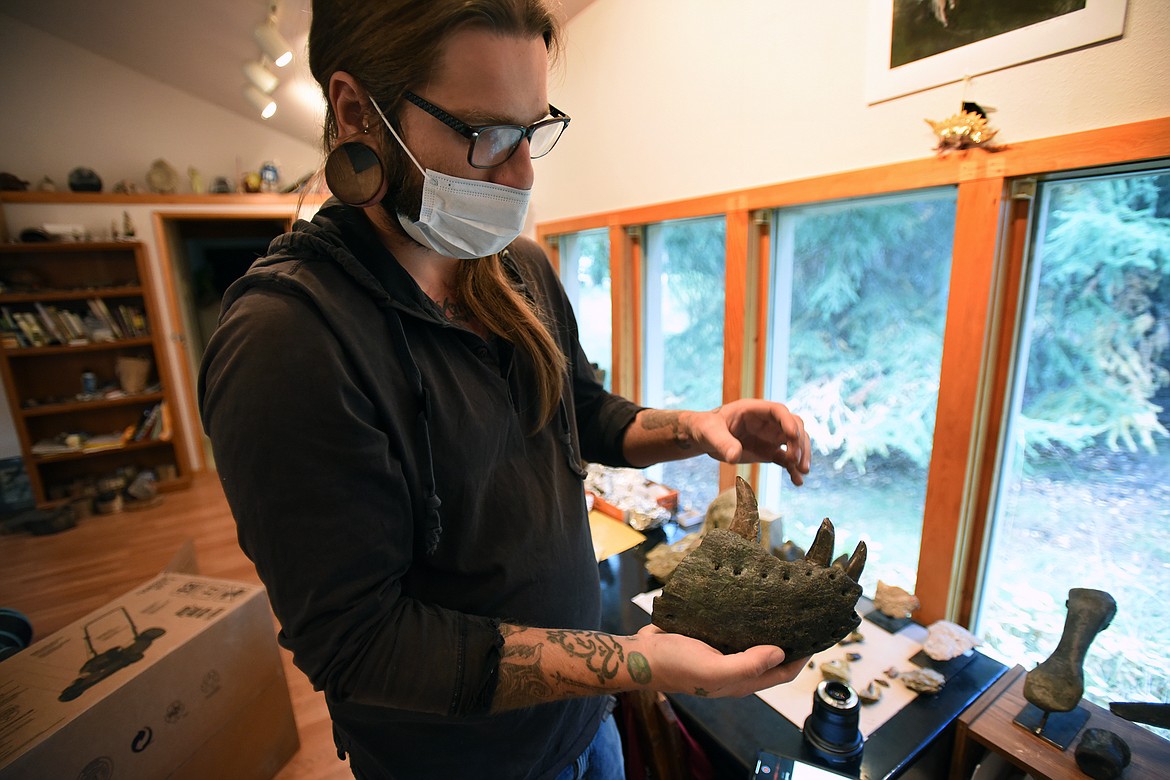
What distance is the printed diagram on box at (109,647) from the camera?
136 centimetres

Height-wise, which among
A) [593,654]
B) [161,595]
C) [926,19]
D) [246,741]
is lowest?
[246,741]

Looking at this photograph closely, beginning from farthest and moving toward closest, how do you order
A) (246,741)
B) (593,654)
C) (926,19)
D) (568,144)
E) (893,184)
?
(568,144) < (246,741) < (893,184) < (926,19) < (593,654)

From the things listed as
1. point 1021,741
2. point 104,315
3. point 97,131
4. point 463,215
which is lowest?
point 1021,741

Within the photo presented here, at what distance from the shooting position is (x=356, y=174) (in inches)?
26.6

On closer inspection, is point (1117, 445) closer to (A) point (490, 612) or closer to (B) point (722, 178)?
(B) point (722, 178)

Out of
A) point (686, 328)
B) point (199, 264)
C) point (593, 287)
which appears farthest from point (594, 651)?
point (199, 264)

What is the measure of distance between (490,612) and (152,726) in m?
1.35

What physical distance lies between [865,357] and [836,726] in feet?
3.42

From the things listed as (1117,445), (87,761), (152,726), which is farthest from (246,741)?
(1117,445)

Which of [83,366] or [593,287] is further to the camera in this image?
[83,366]

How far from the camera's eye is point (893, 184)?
1.31 meters

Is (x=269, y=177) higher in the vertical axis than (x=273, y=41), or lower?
lower

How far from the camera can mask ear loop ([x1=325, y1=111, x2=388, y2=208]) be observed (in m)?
0.67

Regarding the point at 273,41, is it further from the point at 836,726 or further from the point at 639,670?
the point at 836,726
